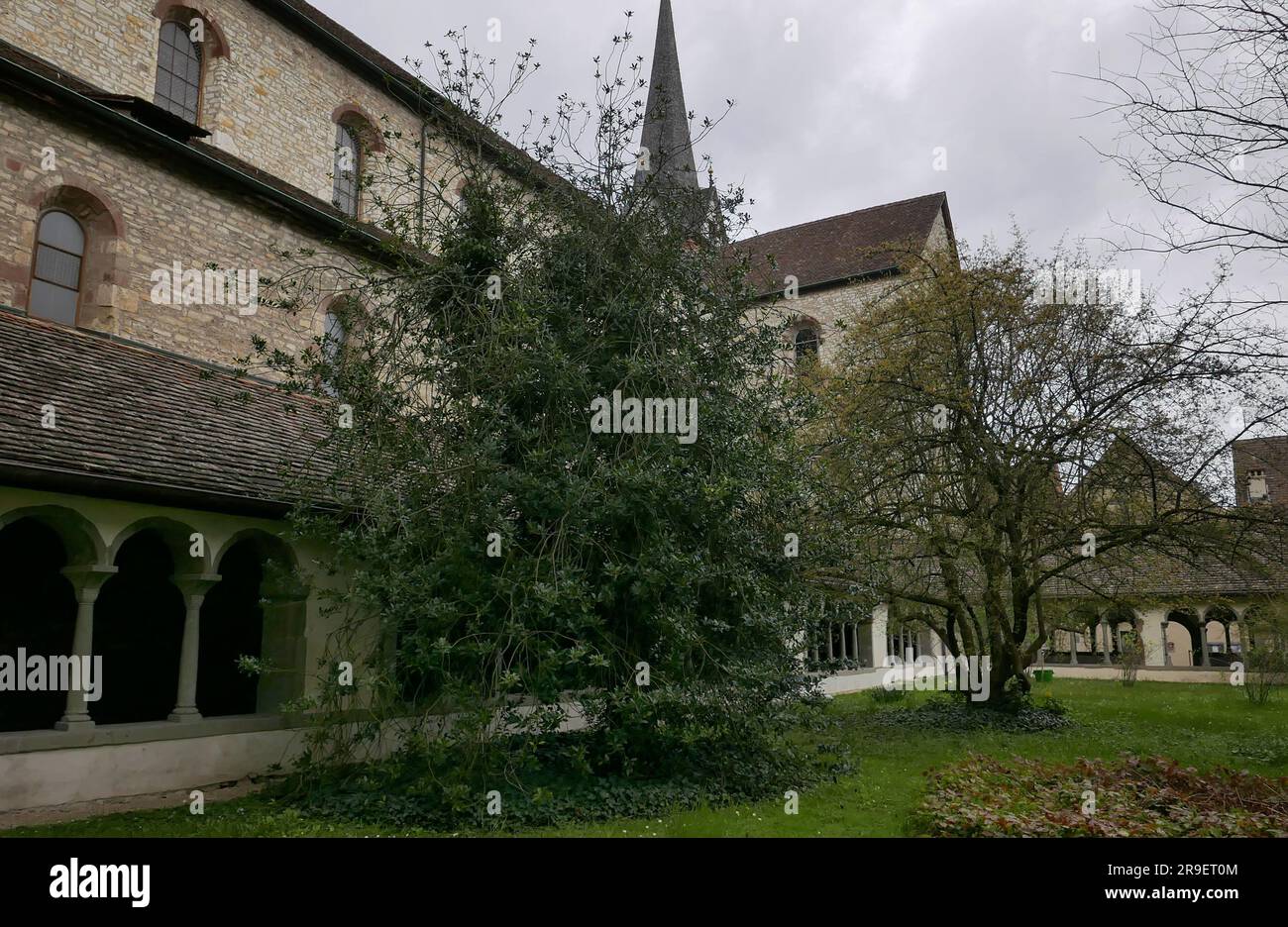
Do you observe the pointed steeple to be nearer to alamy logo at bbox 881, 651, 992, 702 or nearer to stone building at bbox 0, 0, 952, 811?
stone building at bbox 0, 0, 952, 811

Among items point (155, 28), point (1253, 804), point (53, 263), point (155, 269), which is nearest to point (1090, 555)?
point (1253, 804)

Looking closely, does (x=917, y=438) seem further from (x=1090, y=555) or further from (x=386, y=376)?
(x=386, y=376)

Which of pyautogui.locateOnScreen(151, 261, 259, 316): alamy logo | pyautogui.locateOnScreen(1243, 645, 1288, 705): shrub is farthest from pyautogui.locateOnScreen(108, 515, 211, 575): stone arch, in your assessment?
pyautogui.locateOnScreen(1243, 645, 1288, 705): shrub

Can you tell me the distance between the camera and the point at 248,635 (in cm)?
1093

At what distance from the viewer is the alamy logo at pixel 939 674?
15930 millimetres

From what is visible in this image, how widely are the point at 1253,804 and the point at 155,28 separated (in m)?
15.8

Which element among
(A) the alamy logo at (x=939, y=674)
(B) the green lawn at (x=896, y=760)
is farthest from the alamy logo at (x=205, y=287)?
(A) the alamy logo at (x=939, y=674)

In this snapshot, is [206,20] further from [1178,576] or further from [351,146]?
[1178,576]

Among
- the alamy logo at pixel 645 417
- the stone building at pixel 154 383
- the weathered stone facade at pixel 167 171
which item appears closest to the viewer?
the stone building at pixel 154 383

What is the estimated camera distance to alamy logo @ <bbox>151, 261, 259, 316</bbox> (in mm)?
12125

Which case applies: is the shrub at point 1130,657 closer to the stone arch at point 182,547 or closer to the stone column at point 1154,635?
the stone column at point 1154,635

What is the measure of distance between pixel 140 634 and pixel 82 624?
215cm
